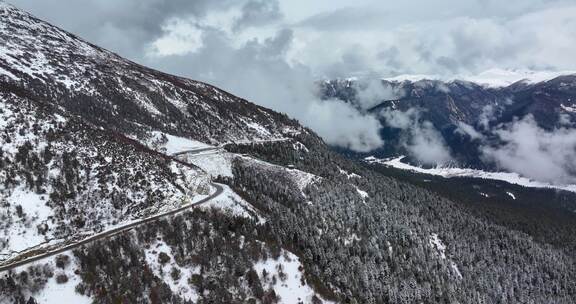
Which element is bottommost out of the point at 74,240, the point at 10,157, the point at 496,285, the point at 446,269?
the point at 496,285

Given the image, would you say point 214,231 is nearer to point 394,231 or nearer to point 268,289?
point 268,289

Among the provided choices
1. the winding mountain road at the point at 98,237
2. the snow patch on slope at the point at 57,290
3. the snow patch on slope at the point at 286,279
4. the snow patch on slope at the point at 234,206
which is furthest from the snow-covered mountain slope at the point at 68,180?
the snow patch on slope at the point at 286,279

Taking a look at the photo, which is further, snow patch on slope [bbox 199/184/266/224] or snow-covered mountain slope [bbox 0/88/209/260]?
snow patch on slope [bbox 199/184/266/224]

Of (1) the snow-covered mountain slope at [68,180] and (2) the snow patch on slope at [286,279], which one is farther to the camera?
(2) the snow patch on slope at [286,279]

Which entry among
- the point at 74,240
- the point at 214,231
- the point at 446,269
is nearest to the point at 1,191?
the point at 74,240

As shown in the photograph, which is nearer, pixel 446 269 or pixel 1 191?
pixel 1 191

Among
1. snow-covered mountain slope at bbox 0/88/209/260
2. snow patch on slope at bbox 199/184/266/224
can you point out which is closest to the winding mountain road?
snow patch on slope at bbox 199/184/266/224

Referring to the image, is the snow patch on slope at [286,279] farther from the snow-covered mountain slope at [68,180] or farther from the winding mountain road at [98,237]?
the snow-covered mountain slope at [68,180]

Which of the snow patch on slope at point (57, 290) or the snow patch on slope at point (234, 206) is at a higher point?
the snow patch on slope at point (234, 206)

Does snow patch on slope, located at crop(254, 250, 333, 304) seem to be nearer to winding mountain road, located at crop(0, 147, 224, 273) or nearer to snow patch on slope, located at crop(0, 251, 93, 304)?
winding mountain road, located at crop(0, 147, 224, 273)

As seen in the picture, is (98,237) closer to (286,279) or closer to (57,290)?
(57,290)

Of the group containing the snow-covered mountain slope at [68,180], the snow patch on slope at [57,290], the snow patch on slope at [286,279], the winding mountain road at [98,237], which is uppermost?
the snow-covered mountain slope at [68,180]
